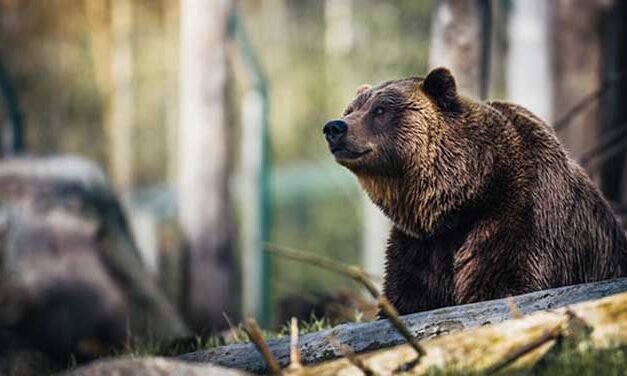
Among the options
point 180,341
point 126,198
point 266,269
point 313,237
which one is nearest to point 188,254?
point 266,269

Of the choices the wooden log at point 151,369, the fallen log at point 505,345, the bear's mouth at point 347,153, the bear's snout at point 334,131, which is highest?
the bear's snout at point 334,131

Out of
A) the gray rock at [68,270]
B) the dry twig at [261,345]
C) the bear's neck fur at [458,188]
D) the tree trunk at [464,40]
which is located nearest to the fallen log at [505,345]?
the dry twig at [261,345]

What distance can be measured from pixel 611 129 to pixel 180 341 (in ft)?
20.5

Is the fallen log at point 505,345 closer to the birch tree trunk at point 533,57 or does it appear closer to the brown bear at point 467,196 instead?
the brown bear at point 467,196

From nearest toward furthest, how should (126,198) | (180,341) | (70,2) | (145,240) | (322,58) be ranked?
1. (180,341)
2. (145,240)
3. (126,198)
4. (70,2)
5. (322,58)

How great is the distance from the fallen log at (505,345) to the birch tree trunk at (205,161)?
29.5 feet

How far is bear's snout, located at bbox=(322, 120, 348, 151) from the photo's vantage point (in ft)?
18.8

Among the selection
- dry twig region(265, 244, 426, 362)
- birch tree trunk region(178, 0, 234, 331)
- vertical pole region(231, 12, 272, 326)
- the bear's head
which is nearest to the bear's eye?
the bear's head

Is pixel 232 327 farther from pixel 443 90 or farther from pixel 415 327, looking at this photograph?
pixel 443 90

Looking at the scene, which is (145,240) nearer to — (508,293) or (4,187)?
(4,187)

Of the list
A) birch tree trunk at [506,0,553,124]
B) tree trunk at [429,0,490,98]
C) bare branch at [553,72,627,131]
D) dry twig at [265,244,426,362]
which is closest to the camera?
dry twig at [265,244,426,362]

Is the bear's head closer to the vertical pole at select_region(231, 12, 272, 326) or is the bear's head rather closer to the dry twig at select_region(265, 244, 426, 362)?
the dry twig at select_region(265, 244, 426, 362)

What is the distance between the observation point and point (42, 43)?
32.2 m

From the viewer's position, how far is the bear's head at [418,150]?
5.82 m
